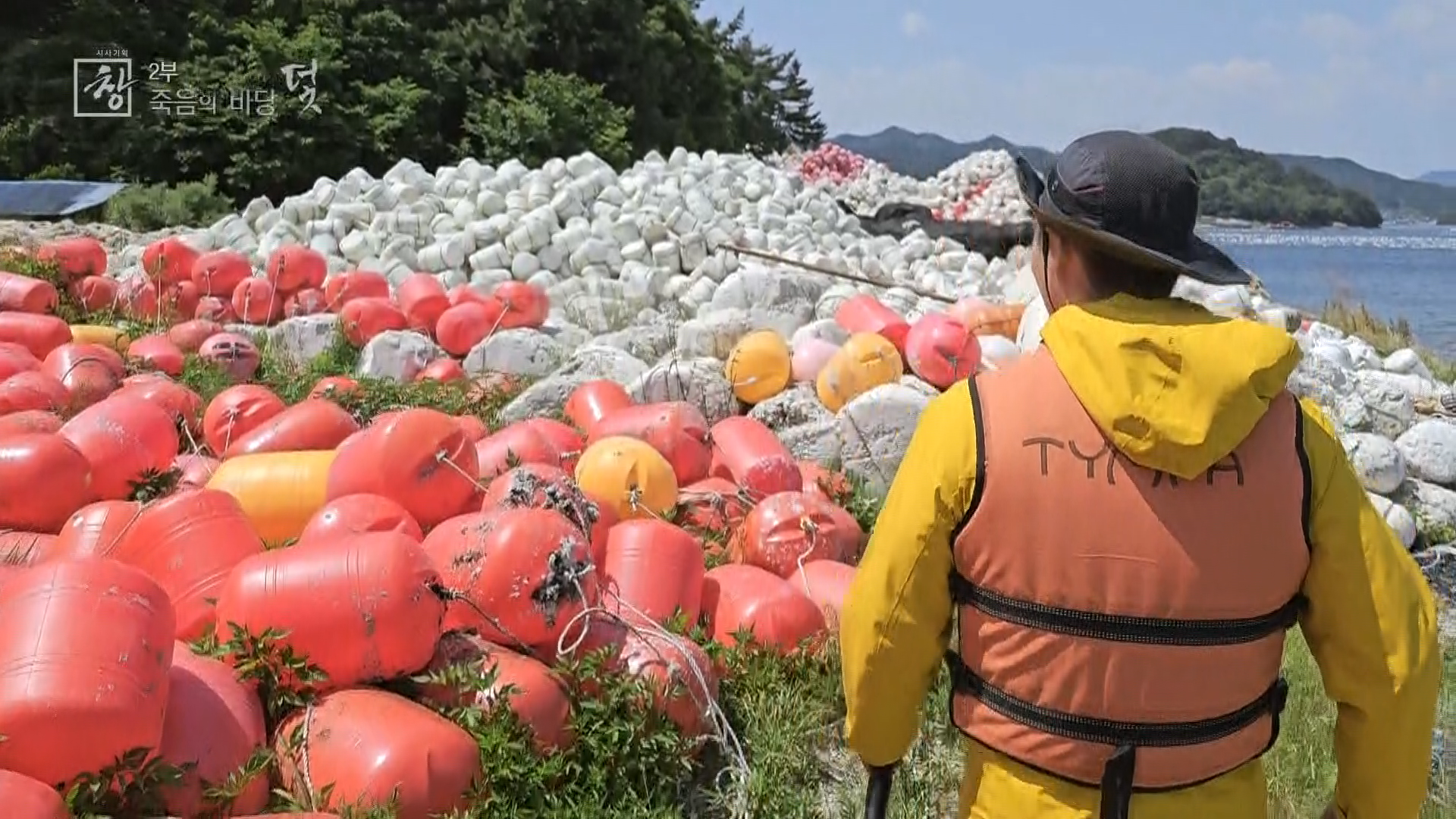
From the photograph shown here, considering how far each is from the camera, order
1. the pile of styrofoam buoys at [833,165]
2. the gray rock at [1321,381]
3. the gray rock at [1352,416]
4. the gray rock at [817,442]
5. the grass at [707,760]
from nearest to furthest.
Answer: the grass at [707,760] < the gray rock at [817,442] < the gray rock at [1352,416] < the gray rock at [1321,381] < the pile of styrofoam buoys at [833,165]

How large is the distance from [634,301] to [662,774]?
18.4 feet

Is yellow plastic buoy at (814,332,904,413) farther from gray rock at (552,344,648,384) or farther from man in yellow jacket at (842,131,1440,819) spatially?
man in yellow jacket at (842,131,1440,819)

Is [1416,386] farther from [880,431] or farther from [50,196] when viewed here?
[50,196]

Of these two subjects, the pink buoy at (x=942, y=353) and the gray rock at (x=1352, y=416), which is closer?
the pink buoy at (x=942, y=353)

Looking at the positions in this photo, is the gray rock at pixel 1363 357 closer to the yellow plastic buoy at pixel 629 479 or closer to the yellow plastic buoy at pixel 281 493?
the yellow plastic buoy at pixel 629 479

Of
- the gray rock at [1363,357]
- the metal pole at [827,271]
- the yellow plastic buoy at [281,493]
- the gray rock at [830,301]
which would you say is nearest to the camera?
the yellow plastic buoy at [281,493]

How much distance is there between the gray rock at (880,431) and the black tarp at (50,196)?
1045 centimetres

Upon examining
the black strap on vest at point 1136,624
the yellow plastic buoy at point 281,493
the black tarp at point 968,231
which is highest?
the black strap on vest at point 1136,624

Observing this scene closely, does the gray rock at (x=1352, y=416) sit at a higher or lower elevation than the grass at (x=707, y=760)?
higher

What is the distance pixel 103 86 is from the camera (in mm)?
16234

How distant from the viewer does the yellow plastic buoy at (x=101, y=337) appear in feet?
22.0

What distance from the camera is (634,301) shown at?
846 centimetres

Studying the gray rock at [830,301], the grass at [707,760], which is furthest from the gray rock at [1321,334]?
the grass at [707,760]

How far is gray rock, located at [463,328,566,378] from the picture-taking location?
7199 mm
